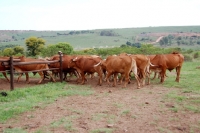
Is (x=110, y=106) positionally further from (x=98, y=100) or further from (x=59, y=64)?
(x=59, y=64)

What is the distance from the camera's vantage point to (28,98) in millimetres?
8977

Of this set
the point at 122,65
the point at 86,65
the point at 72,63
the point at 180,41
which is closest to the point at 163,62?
the point at 122,65

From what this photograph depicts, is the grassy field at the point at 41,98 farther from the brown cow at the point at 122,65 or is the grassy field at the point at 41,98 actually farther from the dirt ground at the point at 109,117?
the brown cow at the point at 122,65

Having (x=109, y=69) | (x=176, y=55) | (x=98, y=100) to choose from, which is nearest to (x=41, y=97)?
(x=98, y=100)

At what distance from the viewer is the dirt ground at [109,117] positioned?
620 cm

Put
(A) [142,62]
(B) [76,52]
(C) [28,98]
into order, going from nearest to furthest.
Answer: (C) [28,98] < (A) [142,62] < (B) [76,52]

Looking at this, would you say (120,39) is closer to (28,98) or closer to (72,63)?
(72,63)

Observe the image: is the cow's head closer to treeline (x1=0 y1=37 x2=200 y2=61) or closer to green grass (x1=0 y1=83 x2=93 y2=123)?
green grass (x1=0 y1=83 x2=93 y2=123)

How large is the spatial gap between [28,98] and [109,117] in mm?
3501

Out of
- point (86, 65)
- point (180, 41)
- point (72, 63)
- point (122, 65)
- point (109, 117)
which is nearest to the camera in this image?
point (109, 117)

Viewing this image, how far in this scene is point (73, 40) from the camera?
8488cm

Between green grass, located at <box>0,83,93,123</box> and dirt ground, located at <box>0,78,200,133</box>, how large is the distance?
291mm

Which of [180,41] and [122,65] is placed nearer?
[122,65]

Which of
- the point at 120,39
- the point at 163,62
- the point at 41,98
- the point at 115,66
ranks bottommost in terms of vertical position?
the point at 41,98
